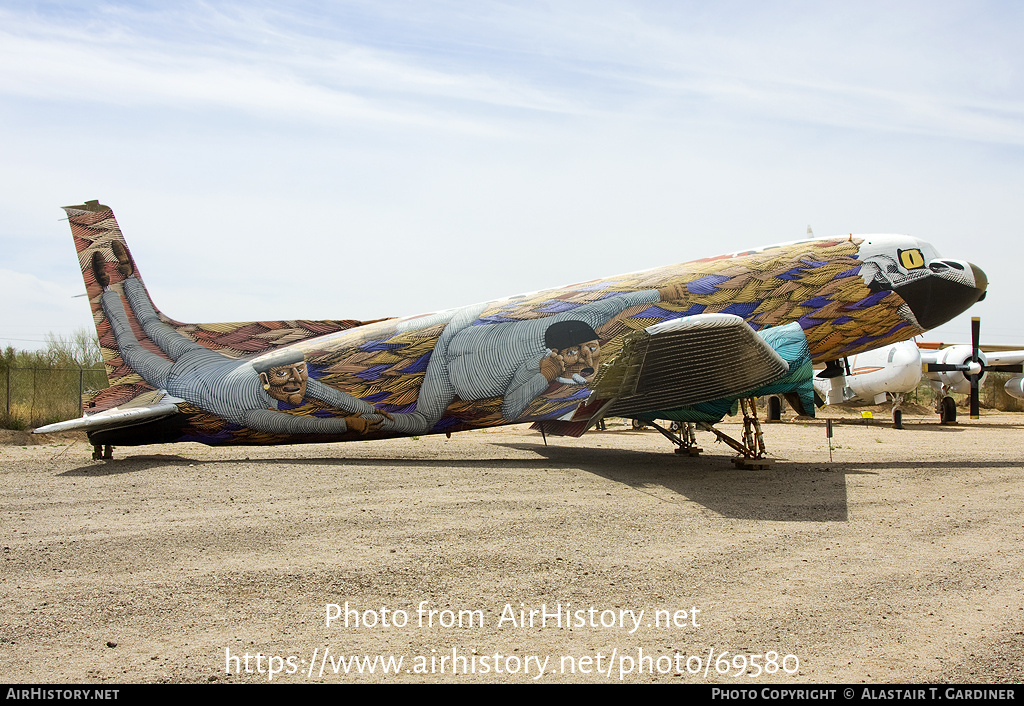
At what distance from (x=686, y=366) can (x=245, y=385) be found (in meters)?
9.19

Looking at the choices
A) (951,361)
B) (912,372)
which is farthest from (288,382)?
(951,361)

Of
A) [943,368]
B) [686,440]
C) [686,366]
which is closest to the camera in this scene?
[686,366]

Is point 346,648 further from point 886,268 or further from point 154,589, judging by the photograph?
point 886,268

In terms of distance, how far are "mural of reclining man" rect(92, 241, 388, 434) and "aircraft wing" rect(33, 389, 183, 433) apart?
30cm

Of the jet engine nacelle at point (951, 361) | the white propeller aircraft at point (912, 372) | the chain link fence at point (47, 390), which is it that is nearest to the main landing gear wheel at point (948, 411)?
the white propeller aircraft at point (912, 372)

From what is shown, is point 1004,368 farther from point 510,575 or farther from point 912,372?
point 510,575

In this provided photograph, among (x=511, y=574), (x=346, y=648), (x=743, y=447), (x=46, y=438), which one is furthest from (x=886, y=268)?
(x=46, y=438)

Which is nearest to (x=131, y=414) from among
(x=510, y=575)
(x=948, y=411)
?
(x=510, y=575)

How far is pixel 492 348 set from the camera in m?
15.6

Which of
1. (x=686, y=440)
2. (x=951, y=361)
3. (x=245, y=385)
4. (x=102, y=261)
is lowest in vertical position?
(x=686, y=440)

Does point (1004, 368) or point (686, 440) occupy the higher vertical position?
point (686, 440)

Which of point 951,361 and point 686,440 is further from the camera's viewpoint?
point 951,361

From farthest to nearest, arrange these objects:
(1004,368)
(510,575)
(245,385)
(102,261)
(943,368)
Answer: (1004,368) → (943,368) → (102,261) → (245,385) → (510,575)

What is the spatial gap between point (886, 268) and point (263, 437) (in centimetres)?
1368
